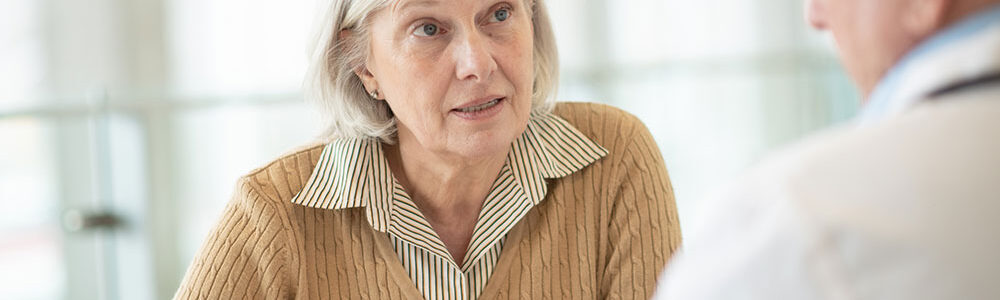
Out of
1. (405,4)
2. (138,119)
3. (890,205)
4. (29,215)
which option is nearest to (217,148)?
(138,119)

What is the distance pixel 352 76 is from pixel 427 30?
0.79ft

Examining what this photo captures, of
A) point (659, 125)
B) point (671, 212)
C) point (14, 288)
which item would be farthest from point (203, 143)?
point (671, 212)

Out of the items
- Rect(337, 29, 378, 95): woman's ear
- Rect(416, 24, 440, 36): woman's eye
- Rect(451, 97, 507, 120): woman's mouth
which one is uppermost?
Rect(416, 24, 440, 36): woman's eye

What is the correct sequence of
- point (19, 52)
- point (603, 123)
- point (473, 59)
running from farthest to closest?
1. point (19, 52)
2. point (603, 123)
3. point (473, 59)

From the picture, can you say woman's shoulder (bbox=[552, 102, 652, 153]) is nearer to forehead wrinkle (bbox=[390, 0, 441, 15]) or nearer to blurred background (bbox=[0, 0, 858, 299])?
forehead wrinkle (bbox=[390, 0, 441, 15])

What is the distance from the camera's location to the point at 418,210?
1.65 m

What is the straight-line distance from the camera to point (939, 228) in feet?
1.91

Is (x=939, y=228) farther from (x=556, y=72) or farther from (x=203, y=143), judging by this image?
(x=203, y=143)

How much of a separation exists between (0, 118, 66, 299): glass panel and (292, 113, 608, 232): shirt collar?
62.1 inches

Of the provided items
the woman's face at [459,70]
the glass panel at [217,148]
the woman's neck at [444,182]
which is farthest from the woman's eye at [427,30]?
the glass panel at [217,148]

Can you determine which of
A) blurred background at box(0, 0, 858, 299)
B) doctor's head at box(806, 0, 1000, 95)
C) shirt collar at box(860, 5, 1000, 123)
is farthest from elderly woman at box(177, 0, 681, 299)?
blurred background at box(0, 0, 858, 299)

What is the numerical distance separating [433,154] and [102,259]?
1703mm

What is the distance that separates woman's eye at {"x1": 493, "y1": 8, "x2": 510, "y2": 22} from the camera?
159 cm

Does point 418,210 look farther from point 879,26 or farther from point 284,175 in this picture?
point 879,26
